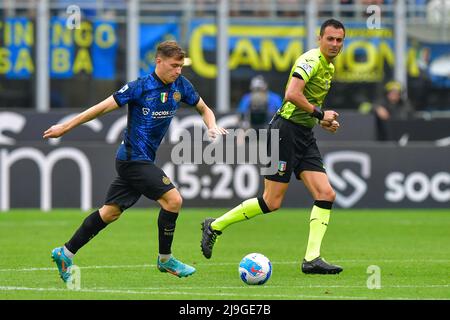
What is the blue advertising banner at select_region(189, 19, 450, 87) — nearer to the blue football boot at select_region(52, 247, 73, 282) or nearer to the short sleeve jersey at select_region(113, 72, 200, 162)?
the short sleeve jersey at select_region(113, 72, 200, 162)

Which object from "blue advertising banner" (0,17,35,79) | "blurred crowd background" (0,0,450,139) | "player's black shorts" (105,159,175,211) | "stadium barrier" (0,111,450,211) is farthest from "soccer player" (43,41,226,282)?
"blue advertising banner" (0,17,35,79)

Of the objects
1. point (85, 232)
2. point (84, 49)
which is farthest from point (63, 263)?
point (84, 49)

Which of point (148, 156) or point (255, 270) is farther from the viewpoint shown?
point (148, 156)

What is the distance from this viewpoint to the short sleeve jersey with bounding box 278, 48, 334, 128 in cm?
1135

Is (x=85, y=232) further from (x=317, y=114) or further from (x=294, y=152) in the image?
(x=317, y=114)

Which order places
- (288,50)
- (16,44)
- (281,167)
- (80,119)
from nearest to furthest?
(80,119) → (281,167) → (16,44) → (288,50)

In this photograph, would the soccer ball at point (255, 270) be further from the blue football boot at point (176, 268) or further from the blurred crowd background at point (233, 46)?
the blurred crowd background at point (233, 46)

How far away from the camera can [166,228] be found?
1073 centimetres

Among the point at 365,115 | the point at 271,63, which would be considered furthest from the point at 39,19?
the point at 365,115

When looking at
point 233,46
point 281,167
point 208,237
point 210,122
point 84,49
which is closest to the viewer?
point 210,122

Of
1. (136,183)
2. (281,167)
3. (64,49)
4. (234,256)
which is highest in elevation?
(64,49)

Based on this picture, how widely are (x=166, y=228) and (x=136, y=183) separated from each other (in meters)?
0.48

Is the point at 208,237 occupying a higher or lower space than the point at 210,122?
lower

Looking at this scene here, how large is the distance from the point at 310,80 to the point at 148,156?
1.82 metres
